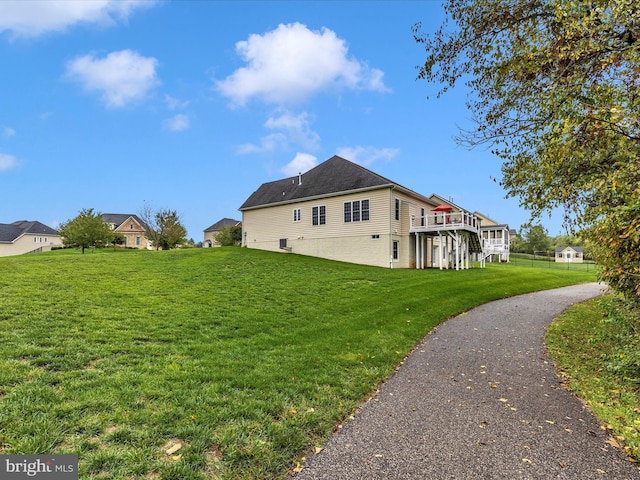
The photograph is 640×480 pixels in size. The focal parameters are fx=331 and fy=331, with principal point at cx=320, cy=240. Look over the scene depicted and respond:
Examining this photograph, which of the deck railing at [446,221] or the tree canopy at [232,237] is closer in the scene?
the deck railing at [446,221]

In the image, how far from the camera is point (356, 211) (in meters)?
23.4

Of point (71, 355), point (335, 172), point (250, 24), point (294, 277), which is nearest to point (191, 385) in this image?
point (71, 355)

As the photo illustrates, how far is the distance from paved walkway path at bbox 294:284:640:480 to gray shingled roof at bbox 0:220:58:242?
67.4 metres

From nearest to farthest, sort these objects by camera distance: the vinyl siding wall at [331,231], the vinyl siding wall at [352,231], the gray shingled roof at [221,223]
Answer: the vinyl siding wall at [352,231] → the vinyl siding wall at [331,231] → the gray shingled roof at [221,223]

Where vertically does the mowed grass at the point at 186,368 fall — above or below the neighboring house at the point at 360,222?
below

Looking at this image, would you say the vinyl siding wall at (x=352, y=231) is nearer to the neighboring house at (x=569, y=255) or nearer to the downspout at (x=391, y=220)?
the downspout at (x=391, y=220)

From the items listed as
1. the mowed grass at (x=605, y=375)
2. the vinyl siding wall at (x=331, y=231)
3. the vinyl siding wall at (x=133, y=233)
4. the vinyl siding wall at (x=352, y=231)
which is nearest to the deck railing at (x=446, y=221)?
the vinyl siding wall at (x=352, y=231)

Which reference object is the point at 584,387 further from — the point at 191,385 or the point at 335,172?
the point at 335,172

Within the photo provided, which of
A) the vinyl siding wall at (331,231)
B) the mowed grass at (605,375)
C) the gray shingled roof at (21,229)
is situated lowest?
the mowed grass at (605,375)

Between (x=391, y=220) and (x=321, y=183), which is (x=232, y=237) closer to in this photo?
(x=321, y=183)

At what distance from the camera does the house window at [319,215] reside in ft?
82.0

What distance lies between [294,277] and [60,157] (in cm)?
2104

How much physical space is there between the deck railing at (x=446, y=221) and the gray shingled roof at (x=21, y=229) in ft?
196

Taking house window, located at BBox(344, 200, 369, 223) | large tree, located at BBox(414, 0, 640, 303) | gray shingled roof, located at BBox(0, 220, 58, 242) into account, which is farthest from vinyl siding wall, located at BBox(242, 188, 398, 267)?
gray shingled roof, located at BBox(0, 220, 58, 242)
